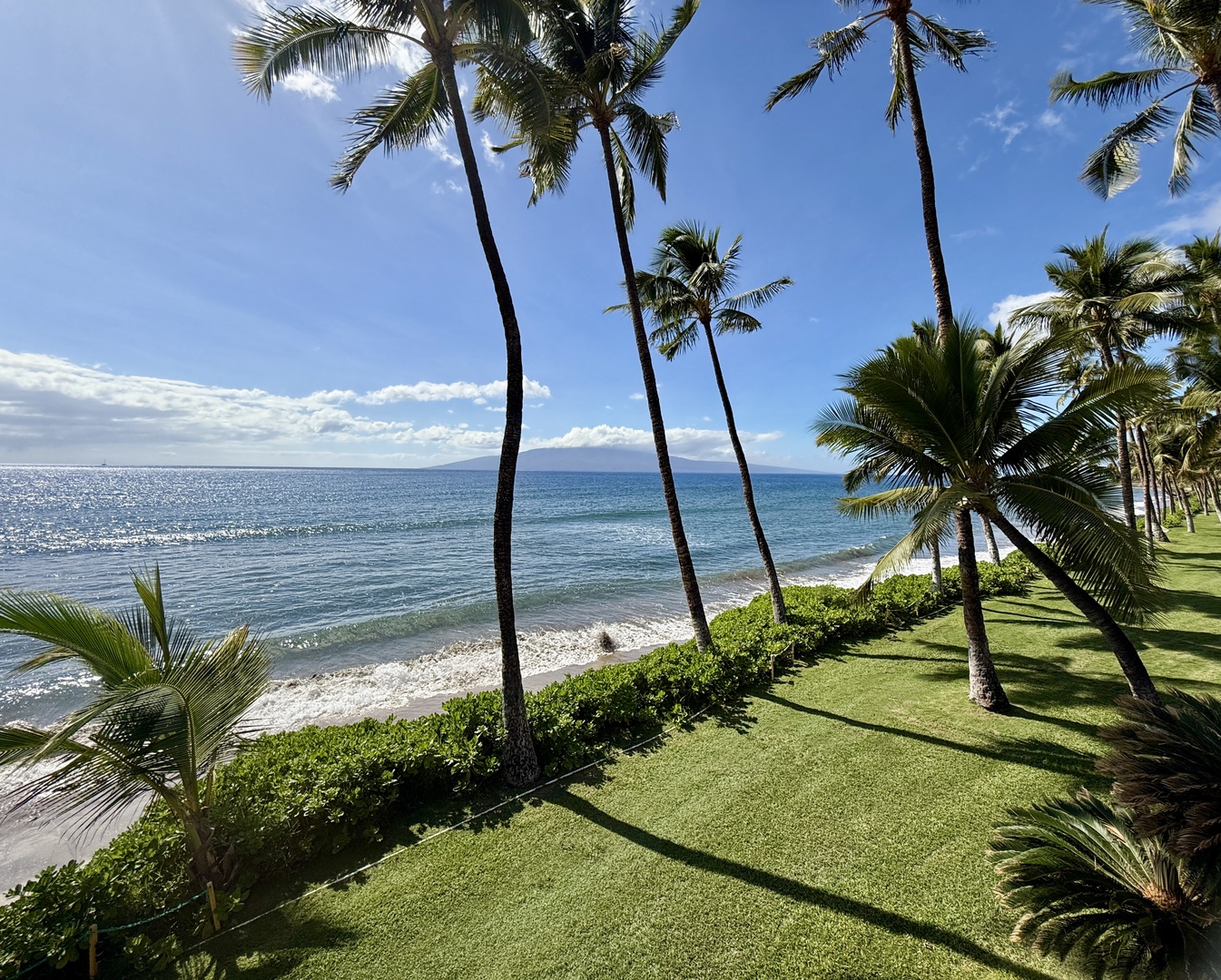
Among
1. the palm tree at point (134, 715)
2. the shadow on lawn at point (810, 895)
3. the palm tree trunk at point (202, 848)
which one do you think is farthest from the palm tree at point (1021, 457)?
the palm tree trunk at point (202, 848)

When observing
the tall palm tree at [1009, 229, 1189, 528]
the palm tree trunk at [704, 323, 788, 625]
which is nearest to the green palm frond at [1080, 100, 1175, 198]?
the tall palm tree at [1009, 229, 1189, 528]

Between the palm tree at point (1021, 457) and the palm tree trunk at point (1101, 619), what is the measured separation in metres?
0.01

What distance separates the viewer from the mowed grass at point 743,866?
3.87m

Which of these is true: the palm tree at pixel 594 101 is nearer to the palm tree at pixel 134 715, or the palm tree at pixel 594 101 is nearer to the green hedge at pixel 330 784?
the green hedge at pixel 330 784

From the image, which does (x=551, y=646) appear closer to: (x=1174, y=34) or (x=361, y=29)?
(x=361, y=29)

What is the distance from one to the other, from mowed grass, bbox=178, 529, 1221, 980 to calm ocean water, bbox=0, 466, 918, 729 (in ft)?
24.2

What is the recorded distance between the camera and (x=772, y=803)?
18.7ft

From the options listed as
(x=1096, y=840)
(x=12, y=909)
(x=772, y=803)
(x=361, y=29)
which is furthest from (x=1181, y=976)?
(x=361, y=29)

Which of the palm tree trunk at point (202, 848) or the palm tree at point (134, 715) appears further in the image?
the palm tree trunk at point (202, 848)

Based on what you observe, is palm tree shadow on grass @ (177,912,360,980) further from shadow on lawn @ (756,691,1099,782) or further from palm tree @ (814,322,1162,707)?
shadow on lawn @ (756,691,1099,782)

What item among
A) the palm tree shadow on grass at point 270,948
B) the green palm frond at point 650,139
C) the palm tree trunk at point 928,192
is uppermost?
the green palm frond at point 650,139

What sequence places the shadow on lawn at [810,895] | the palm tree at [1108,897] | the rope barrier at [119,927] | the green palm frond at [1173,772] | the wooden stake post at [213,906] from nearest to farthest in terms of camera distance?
the green palm frond at [1173,772] < the palm tree at [1108,897] < the rope barrier at [119,927] < the shadow on lawn at [810,895] < the wooden stake post at [213,906]

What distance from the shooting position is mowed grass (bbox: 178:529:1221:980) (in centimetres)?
387

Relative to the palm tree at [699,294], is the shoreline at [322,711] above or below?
below
